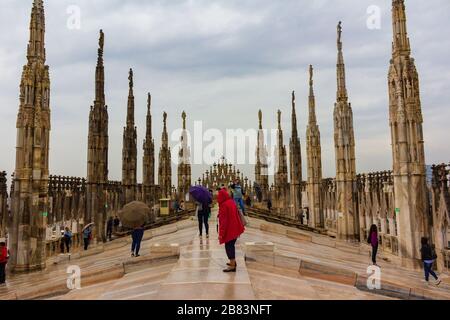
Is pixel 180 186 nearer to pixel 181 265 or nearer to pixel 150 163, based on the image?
pixel 150 163

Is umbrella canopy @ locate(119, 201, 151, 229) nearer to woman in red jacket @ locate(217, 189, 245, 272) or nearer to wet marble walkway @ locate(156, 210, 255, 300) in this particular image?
wet marble walkway @ locate(156, 210, 255, 300)

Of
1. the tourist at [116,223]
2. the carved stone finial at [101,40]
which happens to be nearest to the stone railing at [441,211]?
the tourist at [116,223]

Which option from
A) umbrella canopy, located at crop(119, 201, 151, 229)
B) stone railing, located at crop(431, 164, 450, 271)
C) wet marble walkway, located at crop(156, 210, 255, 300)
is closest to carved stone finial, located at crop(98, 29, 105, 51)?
umbrella canopy, located at crop(119, 201, 151, 229)

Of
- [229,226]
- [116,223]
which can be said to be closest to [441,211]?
[229,226]

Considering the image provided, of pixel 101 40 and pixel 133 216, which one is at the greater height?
pixel 101 40

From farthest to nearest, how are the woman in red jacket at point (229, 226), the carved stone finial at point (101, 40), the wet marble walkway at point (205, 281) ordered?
the carved stone finial at point (101, 40), the woman in red jacket at point (229, 226), the wet marble walkway at point (205, 281)

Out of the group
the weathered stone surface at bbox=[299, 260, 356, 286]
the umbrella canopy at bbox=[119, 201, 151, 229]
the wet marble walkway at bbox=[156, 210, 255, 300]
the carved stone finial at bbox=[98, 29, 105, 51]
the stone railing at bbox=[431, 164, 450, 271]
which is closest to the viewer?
the wet marble walkway at bbox=[156, 210, 255, 300]

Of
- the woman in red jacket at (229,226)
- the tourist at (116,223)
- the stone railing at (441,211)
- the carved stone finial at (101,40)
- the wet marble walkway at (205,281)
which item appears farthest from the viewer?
the tourist at (116,223)

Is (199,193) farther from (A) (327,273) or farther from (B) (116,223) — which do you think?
(B) (116,223)

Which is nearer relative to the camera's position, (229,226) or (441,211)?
(229,226)

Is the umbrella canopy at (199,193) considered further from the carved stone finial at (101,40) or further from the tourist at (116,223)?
the carved stone finial at (101,40)

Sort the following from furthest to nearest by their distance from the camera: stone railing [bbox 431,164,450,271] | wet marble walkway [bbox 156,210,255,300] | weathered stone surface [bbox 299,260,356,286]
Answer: stone railing [bbox 431,164,450,271], weathered stone surface [bbox 299,260,356,286], wet marble walkway [bbox 156,210,255,300]

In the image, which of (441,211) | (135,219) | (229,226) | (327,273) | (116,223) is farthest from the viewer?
(116,223)
